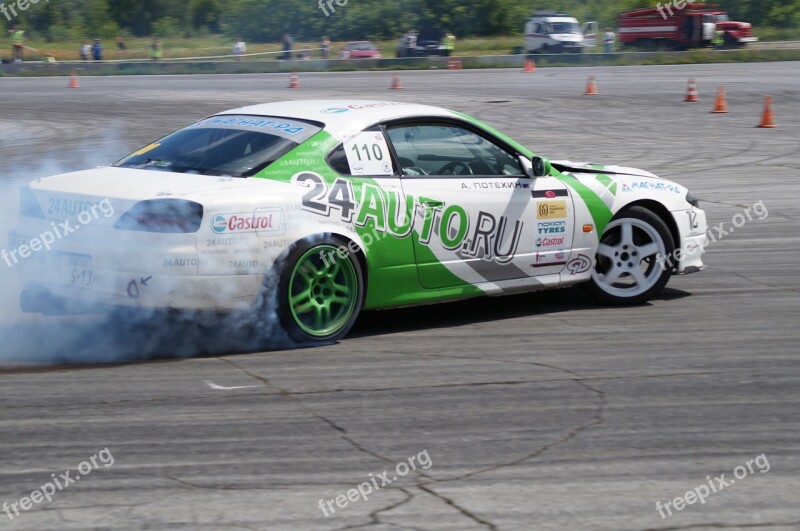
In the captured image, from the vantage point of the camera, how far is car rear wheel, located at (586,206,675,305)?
7.35 m

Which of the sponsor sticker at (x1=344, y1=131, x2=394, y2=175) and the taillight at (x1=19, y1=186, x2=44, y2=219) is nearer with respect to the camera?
the taillight at (x1=19, y1=186, x2=44, y2=219)

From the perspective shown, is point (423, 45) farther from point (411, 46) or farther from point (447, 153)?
point (447, 153)

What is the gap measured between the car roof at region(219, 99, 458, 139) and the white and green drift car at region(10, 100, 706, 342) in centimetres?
1

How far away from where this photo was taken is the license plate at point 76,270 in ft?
18.8

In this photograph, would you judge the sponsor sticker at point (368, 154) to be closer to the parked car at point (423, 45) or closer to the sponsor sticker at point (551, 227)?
the sponsor sticker at point (551, 227)

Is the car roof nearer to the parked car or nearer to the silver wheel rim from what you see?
the silver wheel rim

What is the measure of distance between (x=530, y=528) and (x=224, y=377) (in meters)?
2.29

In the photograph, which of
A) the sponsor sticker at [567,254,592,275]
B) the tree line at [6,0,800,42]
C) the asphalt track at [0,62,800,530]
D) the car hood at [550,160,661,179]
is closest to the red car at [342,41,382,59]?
the tree line at [6,0,800,42]

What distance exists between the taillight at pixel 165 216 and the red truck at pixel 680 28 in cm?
4250

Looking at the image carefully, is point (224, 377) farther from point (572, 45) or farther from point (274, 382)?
point (572, 45)

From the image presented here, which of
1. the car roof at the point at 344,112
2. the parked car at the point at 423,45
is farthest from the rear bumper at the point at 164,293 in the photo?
the parked car at the point at 423,45

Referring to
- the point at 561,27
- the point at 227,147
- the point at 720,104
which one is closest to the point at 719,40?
the point at 561,27

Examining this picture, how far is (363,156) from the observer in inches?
249

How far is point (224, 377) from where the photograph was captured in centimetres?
550
